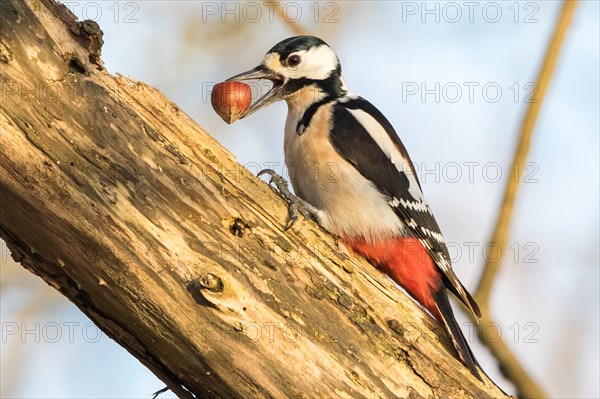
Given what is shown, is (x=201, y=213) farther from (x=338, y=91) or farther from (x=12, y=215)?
(x=338, y=91)

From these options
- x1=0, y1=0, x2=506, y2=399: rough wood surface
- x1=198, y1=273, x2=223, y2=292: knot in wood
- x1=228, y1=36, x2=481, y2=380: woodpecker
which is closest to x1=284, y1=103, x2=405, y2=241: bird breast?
x1=228, y1=36, x2=481, y2=380: woodpecker

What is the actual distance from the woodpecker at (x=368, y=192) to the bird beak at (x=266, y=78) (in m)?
0.01

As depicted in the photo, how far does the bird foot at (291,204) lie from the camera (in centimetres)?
318

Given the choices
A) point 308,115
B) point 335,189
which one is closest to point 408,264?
point 335,189

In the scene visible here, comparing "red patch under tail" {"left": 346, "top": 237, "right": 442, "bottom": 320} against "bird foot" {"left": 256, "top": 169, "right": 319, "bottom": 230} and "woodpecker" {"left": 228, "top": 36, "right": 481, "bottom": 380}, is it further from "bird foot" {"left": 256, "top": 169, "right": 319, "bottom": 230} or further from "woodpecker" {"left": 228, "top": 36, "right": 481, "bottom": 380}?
"bird foot" {"left": 256, "top": 169, "right": 319, "bottom": 230}

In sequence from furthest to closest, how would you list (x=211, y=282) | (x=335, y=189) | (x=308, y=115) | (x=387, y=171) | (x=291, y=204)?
(x=308, y=115) < (x=387, y=171) < (x=335, y=189) < (x=291, y=204) < (x=211, y=282)

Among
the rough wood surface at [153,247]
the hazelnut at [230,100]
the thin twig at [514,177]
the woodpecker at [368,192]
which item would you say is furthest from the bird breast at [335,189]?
the rough wood surface at [153,247]

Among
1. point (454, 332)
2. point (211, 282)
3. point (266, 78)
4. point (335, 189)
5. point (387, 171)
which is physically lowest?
point (211, 282)

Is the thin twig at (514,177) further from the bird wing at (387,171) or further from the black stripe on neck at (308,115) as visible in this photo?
the black stripe on neck at (308,115)

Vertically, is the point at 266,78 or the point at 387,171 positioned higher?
the point at 266,78

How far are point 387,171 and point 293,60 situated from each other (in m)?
0.93

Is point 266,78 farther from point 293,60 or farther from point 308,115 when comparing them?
point 308,115

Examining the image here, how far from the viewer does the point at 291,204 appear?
3.26 meters

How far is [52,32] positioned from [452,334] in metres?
2.02
